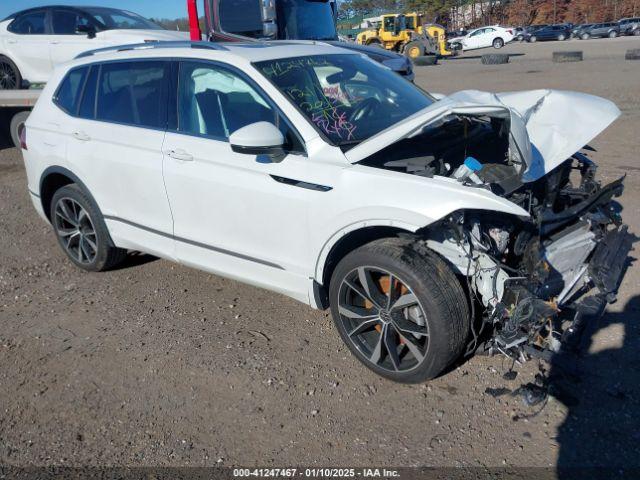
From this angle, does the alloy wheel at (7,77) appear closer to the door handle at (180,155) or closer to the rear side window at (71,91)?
the rear side window at (71,91)

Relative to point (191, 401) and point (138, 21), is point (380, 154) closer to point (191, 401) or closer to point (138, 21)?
point (191, 401)

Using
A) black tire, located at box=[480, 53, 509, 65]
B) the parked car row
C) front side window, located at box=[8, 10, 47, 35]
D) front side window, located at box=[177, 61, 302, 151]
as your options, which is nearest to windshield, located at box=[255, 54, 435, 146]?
front side window, located at box=[177, 61, 302, 151]

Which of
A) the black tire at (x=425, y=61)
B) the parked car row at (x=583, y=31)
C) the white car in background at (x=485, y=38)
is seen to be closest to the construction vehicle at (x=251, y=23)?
the black tire at (x=425, y=61)

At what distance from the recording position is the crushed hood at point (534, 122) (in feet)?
10.9

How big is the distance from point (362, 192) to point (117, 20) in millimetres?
8829

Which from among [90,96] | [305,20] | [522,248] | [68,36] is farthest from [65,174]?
[305,20]

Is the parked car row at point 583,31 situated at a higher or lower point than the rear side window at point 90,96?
higher

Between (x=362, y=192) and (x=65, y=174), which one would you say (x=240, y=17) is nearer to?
(x=65, y=174)

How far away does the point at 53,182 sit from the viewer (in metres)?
5.09

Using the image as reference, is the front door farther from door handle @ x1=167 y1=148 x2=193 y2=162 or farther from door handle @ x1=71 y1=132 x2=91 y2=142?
door handle @ x1=71 y1=132 x2=91 y2=142

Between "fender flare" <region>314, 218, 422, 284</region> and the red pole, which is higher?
the red pole

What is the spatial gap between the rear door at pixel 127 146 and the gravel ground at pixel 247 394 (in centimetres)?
65

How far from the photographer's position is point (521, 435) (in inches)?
115

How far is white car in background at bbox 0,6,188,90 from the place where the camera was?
993 centimetres
